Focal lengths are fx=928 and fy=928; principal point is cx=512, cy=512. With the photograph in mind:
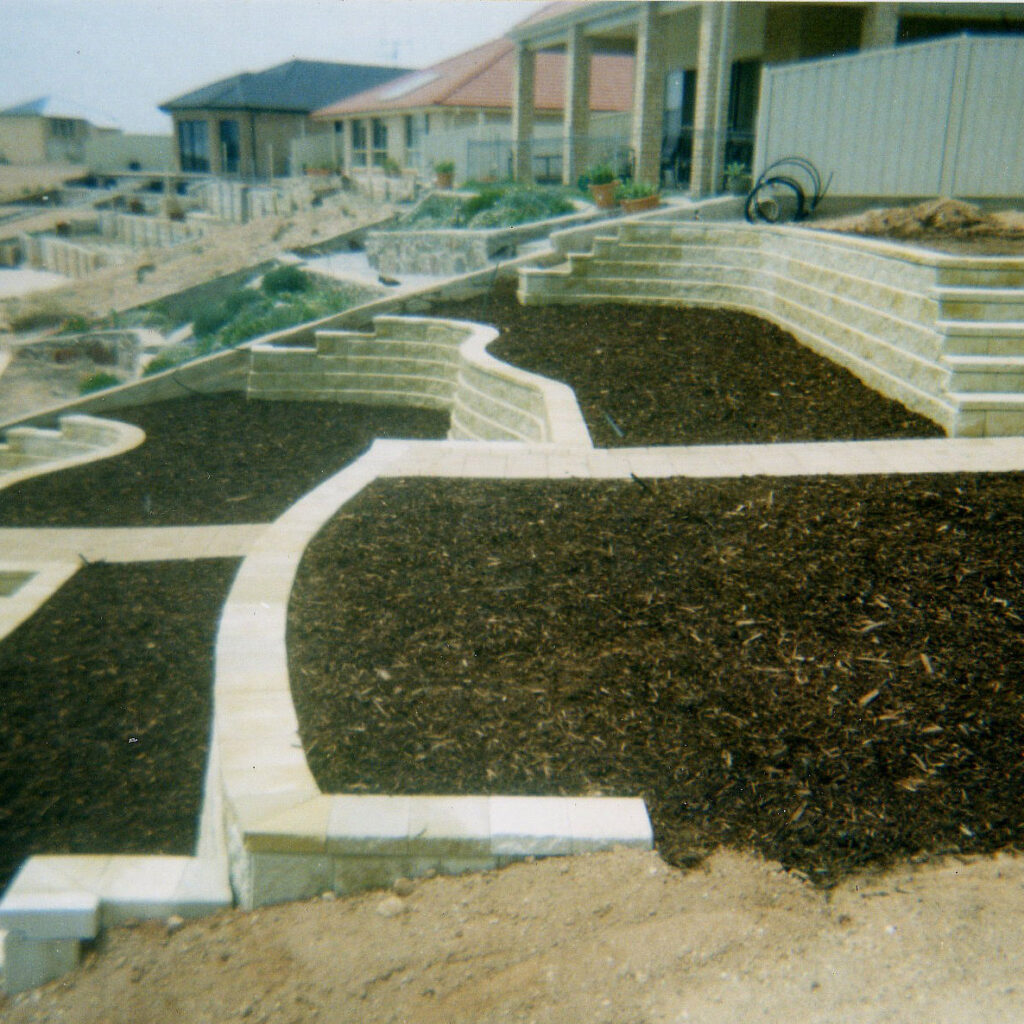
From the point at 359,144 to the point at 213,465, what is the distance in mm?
33414

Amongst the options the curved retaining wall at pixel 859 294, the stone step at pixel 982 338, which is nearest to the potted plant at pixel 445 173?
the curved retaining wall at pixel 859 294

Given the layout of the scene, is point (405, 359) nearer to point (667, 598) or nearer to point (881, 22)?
point (667, 598)


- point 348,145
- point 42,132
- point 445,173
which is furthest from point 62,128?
point 445,173

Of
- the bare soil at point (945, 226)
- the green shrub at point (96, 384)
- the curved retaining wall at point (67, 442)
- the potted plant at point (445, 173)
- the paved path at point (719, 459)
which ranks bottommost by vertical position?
the green shrub at point (96, 384)

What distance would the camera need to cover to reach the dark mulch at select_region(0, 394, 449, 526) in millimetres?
8688

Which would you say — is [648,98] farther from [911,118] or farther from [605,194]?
[911,118]

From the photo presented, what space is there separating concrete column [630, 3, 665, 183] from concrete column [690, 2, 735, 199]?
1.79 m

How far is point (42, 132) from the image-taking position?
177 ft

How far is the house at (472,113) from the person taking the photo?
2442 cm

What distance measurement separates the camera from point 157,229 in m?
38.3

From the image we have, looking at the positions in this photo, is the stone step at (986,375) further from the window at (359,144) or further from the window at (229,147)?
the window at (229,147)

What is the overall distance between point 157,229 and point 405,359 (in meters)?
31.1

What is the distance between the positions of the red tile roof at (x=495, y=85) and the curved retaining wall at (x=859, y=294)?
21339 millimetres

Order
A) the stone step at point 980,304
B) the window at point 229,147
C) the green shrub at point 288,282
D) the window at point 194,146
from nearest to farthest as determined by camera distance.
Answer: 1. the stone step at point 980,304
2. the green shrub at point 288,282
3. the window at point 229,147
4. the window at point 194,146
